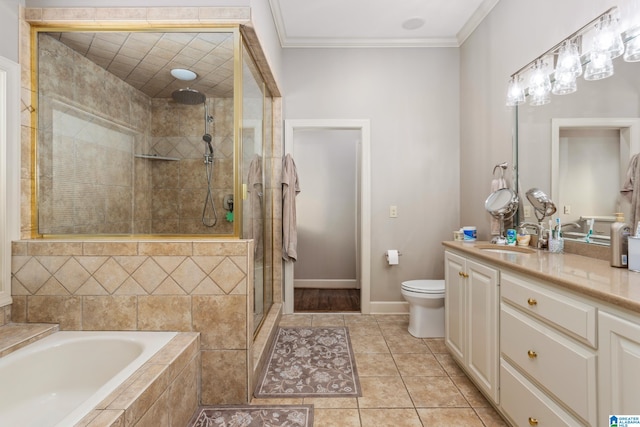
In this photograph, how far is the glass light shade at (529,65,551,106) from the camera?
6.29 ft

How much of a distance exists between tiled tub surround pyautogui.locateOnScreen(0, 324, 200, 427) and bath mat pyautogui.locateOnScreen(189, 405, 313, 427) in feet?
0.27

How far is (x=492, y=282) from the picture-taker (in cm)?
162

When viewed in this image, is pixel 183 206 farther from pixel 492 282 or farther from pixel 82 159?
pixel 492 282

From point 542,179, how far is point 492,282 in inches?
33.1

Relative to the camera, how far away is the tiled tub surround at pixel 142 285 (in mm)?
1731

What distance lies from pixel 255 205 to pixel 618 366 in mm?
2043

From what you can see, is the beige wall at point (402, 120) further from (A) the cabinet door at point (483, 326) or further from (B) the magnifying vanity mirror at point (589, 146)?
(A) the cabinet door at point (483, 326)

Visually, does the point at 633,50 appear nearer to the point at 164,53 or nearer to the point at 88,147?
the point at 164,53

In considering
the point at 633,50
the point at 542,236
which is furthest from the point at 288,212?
the point at 633,50

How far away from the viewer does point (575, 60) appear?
170 centimetres

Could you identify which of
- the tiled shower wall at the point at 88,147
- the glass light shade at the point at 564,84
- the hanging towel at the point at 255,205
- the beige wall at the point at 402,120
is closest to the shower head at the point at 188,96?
the tiled shower wall at the point at 88,147

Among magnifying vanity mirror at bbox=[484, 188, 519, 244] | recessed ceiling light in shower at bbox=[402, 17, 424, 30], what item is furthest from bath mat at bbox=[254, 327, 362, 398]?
recessed ceiling light in shower at bbox=[402, 17, 424, 30]

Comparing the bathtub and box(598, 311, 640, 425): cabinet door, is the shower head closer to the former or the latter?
the bathtub

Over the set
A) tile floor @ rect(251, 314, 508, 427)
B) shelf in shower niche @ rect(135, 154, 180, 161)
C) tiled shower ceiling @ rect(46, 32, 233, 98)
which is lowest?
tile floor @ rect(251, 314, 508, 427)
